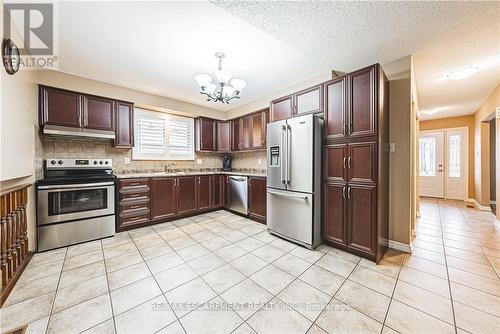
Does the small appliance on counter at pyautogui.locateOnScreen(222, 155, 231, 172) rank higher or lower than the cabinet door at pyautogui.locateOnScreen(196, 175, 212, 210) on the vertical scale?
higher

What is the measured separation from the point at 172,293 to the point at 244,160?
12.0ft

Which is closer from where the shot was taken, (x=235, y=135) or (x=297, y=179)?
(x=297, y=179)

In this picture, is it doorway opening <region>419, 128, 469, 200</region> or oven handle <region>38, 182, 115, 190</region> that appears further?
doorway opening <region>419, 128, 469, 200</region>

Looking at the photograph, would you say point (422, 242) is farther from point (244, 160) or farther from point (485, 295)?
point (244, 160)

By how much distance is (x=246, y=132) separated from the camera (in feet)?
15.1

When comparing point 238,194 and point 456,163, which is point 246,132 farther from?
point 456,163

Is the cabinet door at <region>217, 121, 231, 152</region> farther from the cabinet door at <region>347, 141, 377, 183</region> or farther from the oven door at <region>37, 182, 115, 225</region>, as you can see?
the cabinet door at <region>347, 141, 377, 183</region>

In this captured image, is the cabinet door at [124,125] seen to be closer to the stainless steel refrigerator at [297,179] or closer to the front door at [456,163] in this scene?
the stainless steel refrigerator at [297,179]

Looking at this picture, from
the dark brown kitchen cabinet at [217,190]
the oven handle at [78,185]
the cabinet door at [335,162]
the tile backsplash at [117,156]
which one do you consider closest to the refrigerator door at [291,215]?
the cabinet door at [335,162]

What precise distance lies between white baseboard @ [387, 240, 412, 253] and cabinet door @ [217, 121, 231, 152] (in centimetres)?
375

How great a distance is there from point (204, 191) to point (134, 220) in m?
1.46

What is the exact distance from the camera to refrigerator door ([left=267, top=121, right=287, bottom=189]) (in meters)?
2.93

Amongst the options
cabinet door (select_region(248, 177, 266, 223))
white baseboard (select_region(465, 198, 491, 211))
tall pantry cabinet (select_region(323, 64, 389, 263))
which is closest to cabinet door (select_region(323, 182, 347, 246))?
tall pantry cabinet (select_region(323, 64, 389, 263))

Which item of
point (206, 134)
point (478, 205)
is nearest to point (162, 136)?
point (206, 134)
